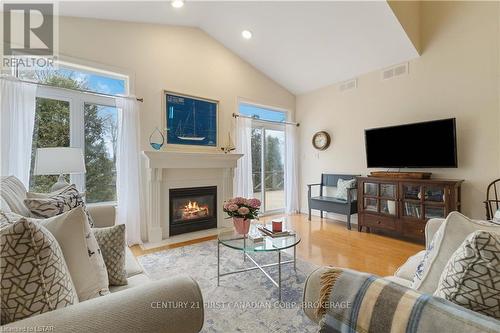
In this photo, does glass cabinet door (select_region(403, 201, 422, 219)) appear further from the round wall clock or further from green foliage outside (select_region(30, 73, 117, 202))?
green foliage outside (select_region(30, 73, 117, 202))

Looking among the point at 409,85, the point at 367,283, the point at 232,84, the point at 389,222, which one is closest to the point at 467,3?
the point at 409,85

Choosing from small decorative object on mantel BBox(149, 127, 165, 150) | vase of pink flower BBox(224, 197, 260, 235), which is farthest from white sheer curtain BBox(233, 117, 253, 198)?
vase of pink flower BBox(224, 197, 260, 235)

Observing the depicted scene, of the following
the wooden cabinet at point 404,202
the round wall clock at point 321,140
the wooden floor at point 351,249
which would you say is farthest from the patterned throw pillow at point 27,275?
the round wall clock at point 321,140

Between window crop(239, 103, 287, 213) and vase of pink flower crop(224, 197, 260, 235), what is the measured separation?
262 cm

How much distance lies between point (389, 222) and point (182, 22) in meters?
4.35

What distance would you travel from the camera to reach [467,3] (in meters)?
3.18

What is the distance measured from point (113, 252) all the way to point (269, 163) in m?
4.04

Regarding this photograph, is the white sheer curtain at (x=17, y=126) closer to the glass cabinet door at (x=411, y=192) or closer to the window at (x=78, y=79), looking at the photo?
the window at (x=78, y=79)

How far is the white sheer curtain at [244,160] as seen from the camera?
4395mm

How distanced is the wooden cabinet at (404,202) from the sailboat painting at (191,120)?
2.60 meters

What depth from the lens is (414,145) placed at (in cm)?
348

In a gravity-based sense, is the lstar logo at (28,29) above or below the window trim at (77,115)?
above

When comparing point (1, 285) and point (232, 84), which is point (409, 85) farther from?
point (1, 285)

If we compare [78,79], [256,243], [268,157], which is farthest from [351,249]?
[78,79]
